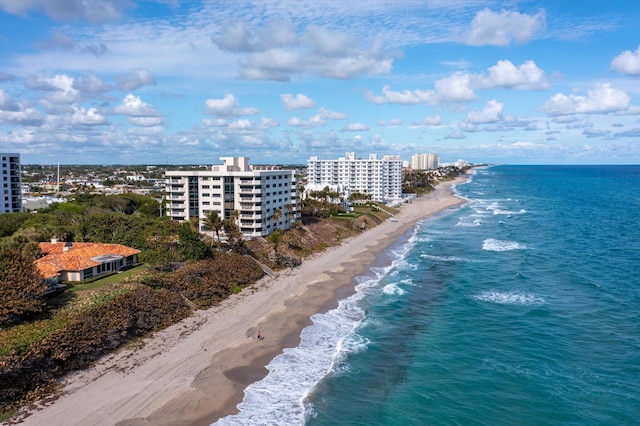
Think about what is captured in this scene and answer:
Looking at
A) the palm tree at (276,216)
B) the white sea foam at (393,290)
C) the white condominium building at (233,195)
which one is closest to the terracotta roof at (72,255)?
the white condominium building at (233,195)

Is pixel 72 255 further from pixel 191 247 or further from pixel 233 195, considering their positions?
pixel 233 195

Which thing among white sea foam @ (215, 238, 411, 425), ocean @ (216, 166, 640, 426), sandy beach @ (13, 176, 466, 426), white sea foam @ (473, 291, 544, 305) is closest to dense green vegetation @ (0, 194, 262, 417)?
sandy beach @ (13, 176, 466, 426)

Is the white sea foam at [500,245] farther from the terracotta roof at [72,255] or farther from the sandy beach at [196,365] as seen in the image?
the terracotta roof at [72,255]

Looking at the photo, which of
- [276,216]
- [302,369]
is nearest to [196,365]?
[302,369]

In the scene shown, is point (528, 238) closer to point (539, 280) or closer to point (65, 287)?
point (539, 280)

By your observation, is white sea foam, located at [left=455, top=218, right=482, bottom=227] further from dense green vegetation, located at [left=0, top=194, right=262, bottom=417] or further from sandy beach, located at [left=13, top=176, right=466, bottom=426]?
dense green vegetation, located at [left=0, top=194, right=262, bottom=417]
